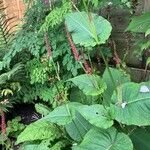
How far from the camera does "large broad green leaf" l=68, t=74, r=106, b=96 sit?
2.31 metres

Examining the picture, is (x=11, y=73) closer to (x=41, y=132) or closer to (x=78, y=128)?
(x=41, y=132)

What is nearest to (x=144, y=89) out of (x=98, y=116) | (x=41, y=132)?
(x=98, y=116)

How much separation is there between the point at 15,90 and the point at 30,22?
618mm

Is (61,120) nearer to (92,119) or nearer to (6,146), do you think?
(92,119)

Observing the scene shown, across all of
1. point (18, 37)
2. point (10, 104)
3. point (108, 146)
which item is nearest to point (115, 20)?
point (18, 37)

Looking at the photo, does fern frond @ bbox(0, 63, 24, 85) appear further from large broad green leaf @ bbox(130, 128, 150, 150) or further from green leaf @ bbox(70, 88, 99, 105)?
large broad green leaf @ bbox(130, 128, 150, 150)

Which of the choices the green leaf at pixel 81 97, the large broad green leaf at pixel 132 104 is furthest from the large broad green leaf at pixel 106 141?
the green leaf at pixel 81 97

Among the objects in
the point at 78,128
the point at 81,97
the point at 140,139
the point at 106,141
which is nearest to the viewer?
the point at 106,141

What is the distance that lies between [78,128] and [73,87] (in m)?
0.85

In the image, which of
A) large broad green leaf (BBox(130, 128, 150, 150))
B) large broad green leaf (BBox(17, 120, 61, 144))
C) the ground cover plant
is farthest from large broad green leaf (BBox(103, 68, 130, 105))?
large broad green leaf (BBox(17, 120, 61, 144))

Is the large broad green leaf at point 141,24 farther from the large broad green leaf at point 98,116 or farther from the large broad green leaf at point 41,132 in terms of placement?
the large broad green leaf at point 41,132

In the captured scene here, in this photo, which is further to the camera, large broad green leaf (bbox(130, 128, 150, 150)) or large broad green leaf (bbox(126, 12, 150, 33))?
large broad green leaf (bbox(126, 12, 150, 33))

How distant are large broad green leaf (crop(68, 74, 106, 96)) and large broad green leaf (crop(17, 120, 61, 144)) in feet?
1.25

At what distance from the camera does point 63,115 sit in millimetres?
2463
